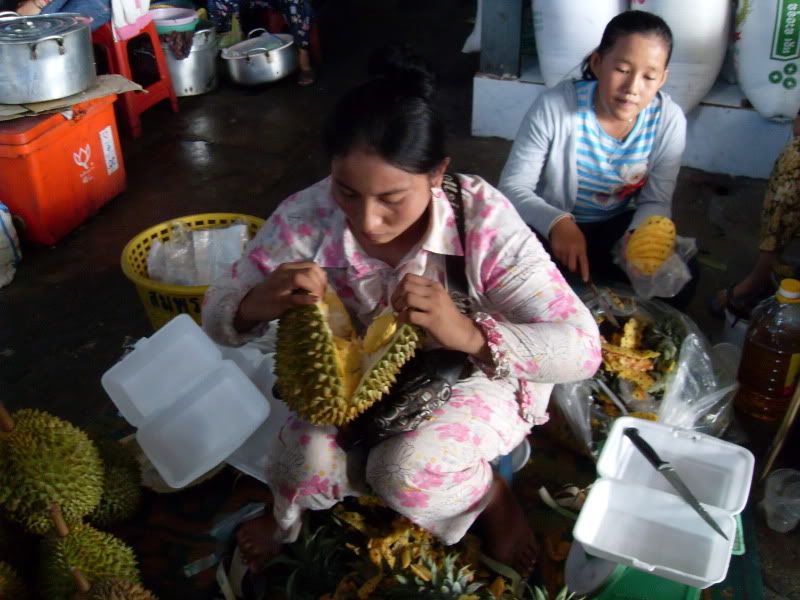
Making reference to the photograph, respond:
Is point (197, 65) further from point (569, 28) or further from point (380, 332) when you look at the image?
point (380, 332)

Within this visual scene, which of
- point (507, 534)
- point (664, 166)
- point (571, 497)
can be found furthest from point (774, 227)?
point (507, 534)

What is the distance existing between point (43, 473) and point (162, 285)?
27.9 inches

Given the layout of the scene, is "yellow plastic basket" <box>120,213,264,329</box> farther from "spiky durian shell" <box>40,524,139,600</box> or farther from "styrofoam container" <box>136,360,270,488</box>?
"spiky durian shell" <box>40,524,139,600</box>

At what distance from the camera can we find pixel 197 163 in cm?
362

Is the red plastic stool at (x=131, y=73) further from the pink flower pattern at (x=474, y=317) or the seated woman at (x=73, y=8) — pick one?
the pink flower pattern at (x=474, y=317)

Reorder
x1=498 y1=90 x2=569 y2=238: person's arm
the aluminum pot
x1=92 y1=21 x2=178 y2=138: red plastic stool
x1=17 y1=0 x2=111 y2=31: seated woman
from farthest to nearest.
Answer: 1. the aluminum pot
2. x1=92 y1=21 x2=178 y2=138: red plastic stool
3. x1=17 y1=0 x2=111 y2=31: seated woman
4. x1=498 y1=90 x2=569 y2=238: person's arm

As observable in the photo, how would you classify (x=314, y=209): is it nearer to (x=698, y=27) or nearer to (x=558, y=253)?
(x=558, y=253)

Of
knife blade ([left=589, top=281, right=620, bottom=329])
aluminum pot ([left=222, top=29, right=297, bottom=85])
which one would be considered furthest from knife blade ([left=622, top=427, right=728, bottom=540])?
aluminum pot ([left=222, top=29, right=297, bottom=85])

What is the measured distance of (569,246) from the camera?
184cm

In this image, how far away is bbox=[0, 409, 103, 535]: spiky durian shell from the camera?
54.6 inches

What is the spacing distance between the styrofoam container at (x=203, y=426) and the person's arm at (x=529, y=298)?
65 cm

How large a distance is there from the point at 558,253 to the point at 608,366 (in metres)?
0.30

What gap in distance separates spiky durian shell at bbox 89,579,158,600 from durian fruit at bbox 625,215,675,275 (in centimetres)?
138

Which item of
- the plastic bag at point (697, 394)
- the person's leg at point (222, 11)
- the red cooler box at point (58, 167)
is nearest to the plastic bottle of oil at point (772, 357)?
the plastic bag at point (697, 394)
